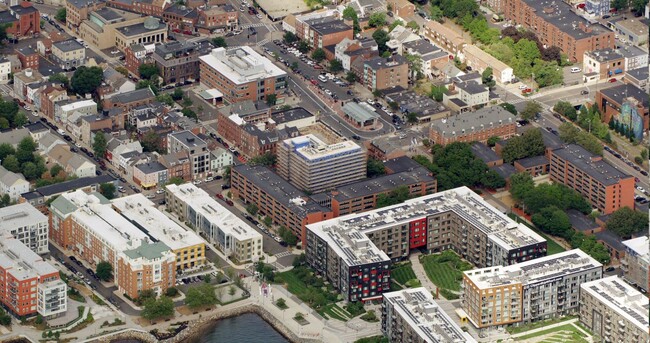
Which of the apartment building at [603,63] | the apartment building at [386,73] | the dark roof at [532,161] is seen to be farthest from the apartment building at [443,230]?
the apartment building at [603,63]

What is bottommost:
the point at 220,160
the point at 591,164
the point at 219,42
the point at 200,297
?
the point at 200,297

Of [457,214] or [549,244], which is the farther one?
[549,244]

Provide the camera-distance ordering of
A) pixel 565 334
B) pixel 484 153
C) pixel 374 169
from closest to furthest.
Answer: pixel 565 334 → pixel 374 169 → pixel 484 153

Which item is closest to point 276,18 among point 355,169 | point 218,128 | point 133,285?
point 218,128

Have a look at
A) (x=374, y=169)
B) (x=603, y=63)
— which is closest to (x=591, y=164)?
(x=374, y=169)


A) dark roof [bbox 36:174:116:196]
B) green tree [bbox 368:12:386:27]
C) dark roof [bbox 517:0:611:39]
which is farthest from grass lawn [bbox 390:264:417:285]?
green tree [bbox 368:12:386:27]

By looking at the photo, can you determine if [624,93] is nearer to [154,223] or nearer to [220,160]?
[220,160]

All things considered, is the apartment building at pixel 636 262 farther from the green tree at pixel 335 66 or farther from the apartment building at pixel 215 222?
the green tree at pixel 335 66
